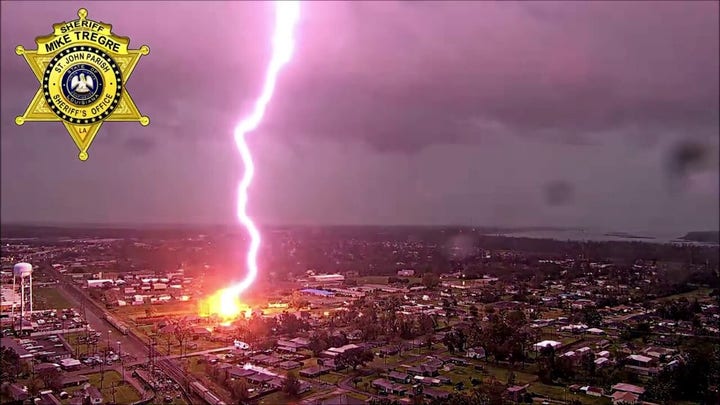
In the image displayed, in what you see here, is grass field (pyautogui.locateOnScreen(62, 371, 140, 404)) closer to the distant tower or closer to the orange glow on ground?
the orange glow on ground

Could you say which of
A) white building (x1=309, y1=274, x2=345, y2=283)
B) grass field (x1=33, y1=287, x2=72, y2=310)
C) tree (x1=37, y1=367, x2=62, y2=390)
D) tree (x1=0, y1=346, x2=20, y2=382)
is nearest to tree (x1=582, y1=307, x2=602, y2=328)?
white building (x1=309, y1=274, x2=345, y2=283)

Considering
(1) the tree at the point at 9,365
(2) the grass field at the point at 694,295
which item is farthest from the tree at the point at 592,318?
(1) the tree at the point at 9,365

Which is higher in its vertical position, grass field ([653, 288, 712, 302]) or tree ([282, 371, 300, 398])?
grass field ([653, 288, 712, 302])

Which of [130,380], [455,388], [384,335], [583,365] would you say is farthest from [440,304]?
[130,380]

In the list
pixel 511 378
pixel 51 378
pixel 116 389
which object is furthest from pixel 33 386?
pixel 511 378

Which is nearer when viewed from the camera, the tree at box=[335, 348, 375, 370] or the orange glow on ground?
the tree at box=[335, 348, 375, 370]

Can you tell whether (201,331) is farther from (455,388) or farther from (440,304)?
(440,304)
